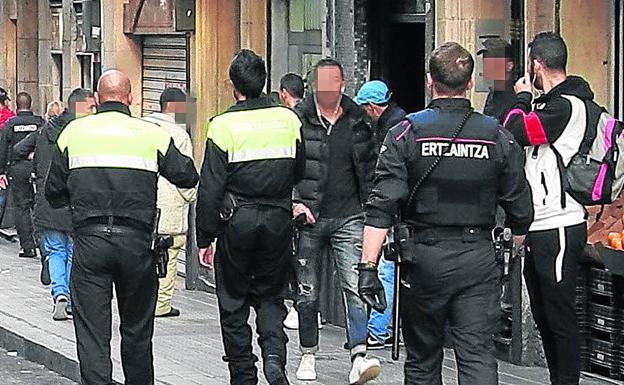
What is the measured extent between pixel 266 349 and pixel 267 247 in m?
0.62

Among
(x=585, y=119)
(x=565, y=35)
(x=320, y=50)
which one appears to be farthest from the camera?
(x=320, y=50)

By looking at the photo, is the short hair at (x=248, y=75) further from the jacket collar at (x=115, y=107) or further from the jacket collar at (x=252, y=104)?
the jacket collar at (x=115, y=107)

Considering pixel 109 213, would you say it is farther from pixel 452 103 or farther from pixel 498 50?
pixel 498 50

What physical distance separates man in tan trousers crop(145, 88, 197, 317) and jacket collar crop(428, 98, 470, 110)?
5.25 metres

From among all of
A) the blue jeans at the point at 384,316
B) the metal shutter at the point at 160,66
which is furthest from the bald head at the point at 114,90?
the metal shutter at the point at 160,66

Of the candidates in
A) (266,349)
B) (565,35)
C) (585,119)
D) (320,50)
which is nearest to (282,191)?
(266,349)

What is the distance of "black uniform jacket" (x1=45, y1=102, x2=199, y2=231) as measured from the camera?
8586 mm

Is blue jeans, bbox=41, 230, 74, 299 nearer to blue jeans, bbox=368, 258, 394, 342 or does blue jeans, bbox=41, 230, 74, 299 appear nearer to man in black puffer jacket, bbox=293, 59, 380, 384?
blue jeans, bbox=368, 258, 394, 342

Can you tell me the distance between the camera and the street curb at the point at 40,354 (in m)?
11.1

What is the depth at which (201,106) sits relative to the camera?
15859mm

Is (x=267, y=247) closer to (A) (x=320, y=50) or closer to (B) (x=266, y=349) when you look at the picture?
(B) (x=266, y=349)

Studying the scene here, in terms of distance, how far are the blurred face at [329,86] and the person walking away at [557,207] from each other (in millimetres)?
1625

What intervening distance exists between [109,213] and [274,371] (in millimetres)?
1350

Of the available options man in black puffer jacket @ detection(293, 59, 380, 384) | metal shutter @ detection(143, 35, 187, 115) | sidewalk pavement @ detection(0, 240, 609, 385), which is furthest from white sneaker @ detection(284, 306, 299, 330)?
metal shutter @ detection(143, 35, 187, 115)
